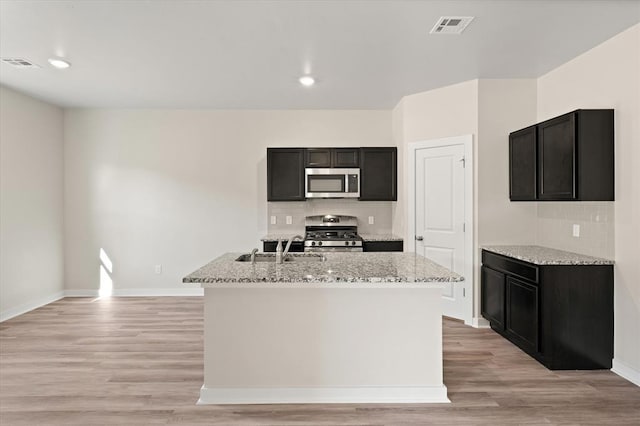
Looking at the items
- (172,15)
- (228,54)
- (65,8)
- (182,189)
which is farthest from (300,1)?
(182,189)

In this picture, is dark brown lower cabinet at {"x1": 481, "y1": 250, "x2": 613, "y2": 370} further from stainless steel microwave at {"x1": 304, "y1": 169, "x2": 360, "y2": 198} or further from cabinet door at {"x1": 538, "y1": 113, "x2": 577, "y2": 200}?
stainless steel microwave at {"x1": 304, "y1": 169, "x2": 360, "y2": 198}

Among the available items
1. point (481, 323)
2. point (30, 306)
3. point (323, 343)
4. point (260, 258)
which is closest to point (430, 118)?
point (481, 323)

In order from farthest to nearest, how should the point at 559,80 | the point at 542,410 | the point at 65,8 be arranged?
the point at 559,80
the point at 65,8
the point at 542,410

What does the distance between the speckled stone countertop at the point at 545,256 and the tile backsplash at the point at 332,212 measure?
74.9 inches

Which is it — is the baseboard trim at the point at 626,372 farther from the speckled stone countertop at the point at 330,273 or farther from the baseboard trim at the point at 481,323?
the speckled stone countertop at the point at 330,273

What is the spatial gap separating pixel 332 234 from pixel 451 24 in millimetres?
3357

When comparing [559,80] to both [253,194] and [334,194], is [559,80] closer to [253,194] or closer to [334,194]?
[334,194]

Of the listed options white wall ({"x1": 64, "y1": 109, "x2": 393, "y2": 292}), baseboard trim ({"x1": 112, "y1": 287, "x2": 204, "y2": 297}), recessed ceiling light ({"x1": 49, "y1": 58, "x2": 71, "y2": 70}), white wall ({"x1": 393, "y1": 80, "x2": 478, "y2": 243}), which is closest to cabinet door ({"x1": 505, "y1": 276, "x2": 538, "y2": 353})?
white wall ({"x1": 393, "y1": 80, "x2": 478, "y2": 243})

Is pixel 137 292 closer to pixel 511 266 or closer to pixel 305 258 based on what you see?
pixel 305 258

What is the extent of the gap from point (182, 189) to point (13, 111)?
221 centimetres

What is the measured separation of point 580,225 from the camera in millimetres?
3748

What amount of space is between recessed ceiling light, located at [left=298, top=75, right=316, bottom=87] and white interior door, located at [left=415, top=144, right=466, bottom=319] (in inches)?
62.7

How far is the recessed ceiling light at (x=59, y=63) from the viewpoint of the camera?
3924mm

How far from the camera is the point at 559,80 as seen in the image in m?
4.11
